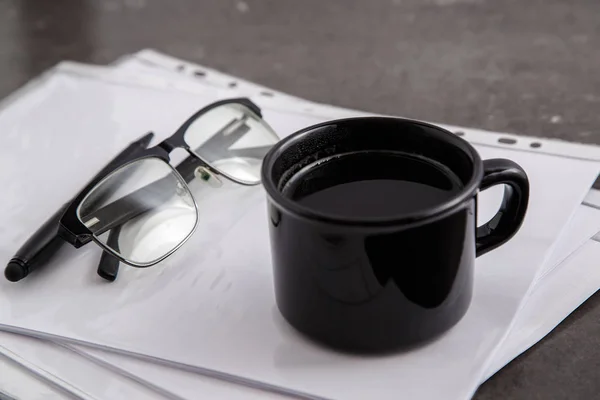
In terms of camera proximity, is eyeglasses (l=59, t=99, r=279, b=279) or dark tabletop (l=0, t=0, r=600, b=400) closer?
eyeglasses (l=59, t=99, r=279, b=279)

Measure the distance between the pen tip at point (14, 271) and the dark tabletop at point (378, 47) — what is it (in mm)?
368

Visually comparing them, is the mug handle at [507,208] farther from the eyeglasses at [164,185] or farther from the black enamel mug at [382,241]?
the eyeglasses at [164,185]

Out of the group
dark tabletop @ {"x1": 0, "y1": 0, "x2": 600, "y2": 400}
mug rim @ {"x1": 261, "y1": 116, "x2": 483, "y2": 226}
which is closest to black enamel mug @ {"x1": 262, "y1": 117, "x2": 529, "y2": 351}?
mug rim @ {"x1": 261, "y1": 116, "x2": 483, "y2": 226}

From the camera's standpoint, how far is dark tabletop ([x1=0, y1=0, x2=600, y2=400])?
0.75 meters

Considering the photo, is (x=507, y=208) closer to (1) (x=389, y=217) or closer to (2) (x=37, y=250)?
(1) (x=389, y=217)

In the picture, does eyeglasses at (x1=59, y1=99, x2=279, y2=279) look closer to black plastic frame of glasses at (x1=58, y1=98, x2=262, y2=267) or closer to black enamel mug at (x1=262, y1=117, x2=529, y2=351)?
black plastic frame of glasses at (x1=58, y1=98, x2=262, y2=267)

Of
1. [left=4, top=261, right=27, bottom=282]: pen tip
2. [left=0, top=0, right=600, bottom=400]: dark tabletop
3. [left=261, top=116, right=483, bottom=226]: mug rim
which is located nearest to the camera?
[left=261, top=116, right=483, bottom=226]: mug rim

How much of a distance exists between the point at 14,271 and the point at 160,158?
0.42 feet

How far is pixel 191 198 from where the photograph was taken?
0.55 metres

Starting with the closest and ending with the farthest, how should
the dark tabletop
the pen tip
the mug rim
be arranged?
the mug rim
the pen tip
the dark tabletop

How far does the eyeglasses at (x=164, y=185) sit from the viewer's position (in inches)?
20.0

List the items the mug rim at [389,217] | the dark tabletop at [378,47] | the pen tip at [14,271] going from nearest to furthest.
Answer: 1. the mug rim at [389,217]
2. the pen tip at [14,271]
3. the dark tabletop at [378,47]

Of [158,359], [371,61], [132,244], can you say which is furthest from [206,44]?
[158,359]

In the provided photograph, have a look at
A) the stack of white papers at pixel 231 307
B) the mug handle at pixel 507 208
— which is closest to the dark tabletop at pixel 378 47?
the stack of white papers at pixel 231 307
